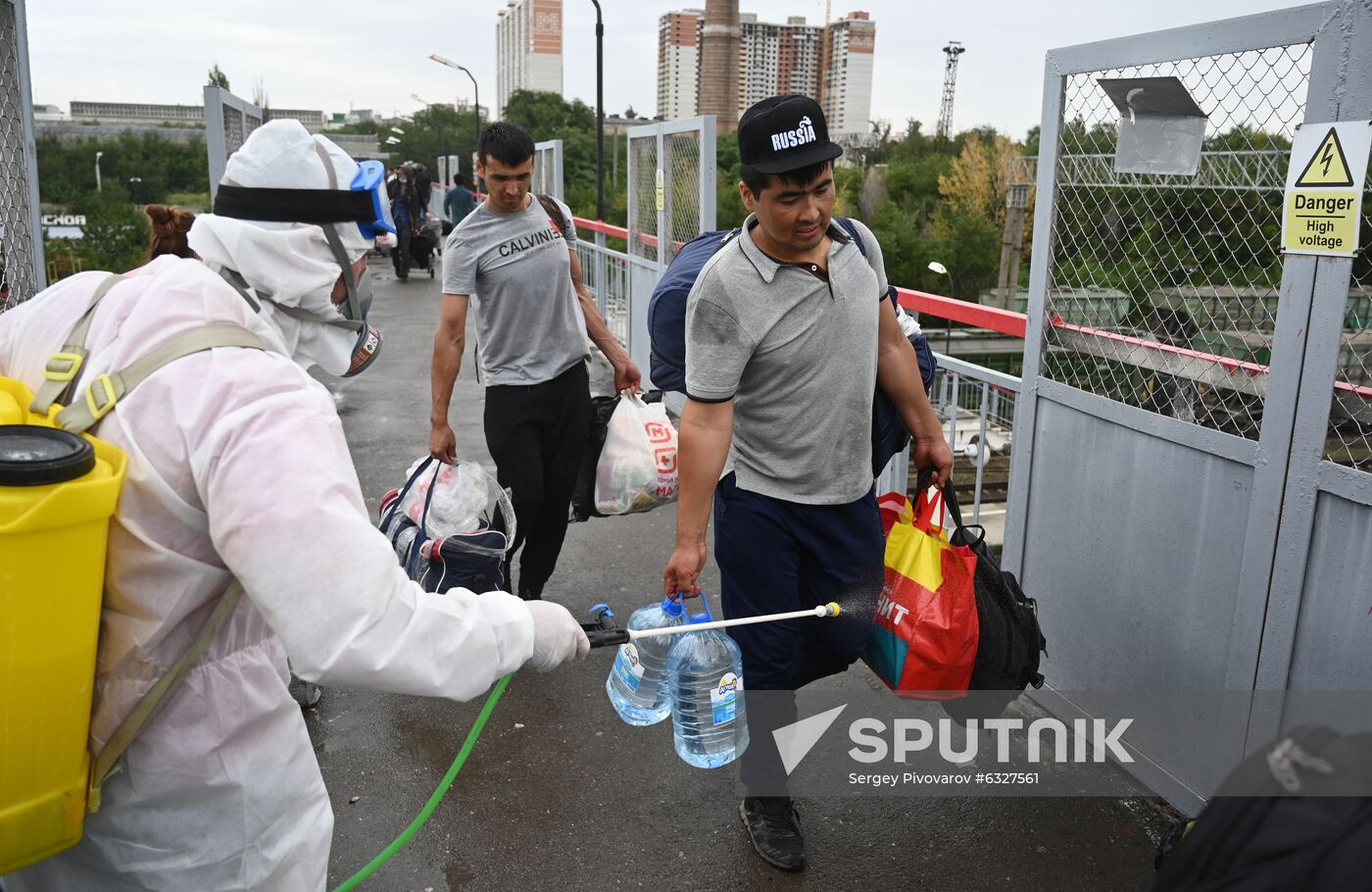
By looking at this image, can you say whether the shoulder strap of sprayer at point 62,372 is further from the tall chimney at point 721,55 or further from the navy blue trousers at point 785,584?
the tall chimney at point 721,55

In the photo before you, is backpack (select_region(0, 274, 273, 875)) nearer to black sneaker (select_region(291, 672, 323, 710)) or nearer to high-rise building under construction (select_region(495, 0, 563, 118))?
black sneaker (select_region(291, 672, 323, 710))

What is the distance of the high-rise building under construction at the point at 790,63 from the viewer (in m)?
121

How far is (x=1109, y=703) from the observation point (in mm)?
3525

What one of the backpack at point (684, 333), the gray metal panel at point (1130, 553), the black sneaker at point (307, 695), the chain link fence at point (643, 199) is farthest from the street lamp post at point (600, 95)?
the backpack at point (684, 333)

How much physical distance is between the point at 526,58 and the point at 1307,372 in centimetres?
11780

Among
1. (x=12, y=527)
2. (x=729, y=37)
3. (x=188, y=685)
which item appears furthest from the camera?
(x=729, y=37)

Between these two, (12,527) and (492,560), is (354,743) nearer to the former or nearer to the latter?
(492,560)

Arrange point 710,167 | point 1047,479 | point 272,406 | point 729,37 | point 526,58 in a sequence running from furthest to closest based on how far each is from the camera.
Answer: point 526,58
point 729,37
point 710,167
point 1047,479
point 272,406

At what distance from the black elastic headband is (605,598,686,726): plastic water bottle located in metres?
1.39

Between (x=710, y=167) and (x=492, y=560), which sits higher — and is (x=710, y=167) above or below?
above

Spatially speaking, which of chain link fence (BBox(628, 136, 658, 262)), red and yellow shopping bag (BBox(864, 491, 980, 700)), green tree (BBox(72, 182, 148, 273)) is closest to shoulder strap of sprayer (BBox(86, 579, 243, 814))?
red and yellow shopping bag (BBox(864, 491, 980, 700))

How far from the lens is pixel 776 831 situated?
3117mm

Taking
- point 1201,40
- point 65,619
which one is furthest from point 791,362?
point 65,619

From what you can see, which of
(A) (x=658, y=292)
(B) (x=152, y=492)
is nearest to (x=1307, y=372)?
(A) (x=658, y=292)
